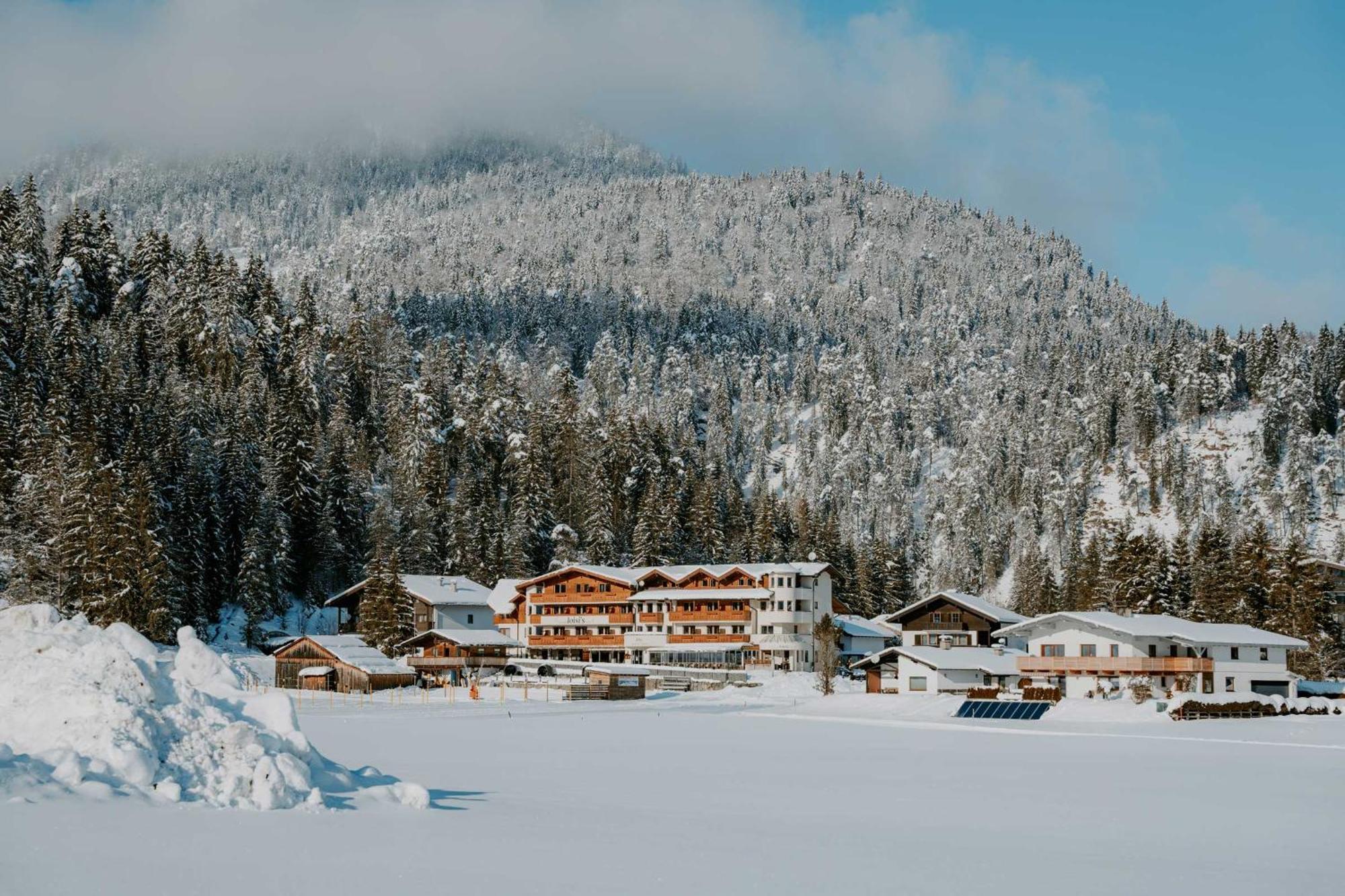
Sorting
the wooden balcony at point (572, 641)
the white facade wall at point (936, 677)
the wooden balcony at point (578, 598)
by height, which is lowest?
the white facade wall at point (936, 677)

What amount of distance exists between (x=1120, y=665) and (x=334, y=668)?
52.0m

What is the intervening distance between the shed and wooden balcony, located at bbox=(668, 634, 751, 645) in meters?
12.3

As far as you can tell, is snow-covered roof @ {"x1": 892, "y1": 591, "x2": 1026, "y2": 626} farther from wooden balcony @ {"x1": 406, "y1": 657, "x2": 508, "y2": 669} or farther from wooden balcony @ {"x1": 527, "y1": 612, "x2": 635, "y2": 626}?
wooden balcony @ {"x1": 406, "y1": 657, "x2": 508, "y2": 669}

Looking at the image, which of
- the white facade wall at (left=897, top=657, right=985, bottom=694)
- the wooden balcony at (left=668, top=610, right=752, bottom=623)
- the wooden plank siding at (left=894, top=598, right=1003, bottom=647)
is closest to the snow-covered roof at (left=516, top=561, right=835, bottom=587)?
the wooden balcony at (left=668, top=610, right=752, bottom=623)

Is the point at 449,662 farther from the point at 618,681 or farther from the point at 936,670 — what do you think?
the point at 936,670

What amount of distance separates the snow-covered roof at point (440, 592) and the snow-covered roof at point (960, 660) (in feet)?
119

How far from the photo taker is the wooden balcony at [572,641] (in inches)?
4294

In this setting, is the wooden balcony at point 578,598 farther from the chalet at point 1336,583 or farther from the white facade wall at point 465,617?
the chalet at point 1336,583

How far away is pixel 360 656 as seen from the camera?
8438 centimetres

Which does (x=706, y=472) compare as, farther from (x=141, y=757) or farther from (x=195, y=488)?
(x=141, y=757)

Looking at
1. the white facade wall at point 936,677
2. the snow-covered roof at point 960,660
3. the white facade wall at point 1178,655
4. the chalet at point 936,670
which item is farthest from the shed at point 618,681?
the white facade wall at point 1178,655

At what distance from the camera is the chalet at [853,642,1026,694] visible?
Result: 286ft

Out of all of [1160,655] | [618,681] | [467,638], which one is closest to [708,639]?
[467,638]

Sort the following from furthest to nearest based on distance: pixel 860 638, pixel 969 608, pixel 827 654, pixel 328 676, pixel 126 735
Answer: pixel 860 638 → pixel 969 608 → pixel 827 654 → pixel 328 676 → pixel 126 735
